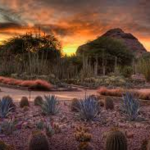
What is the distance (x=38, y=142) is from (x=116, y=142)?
1.59 metres

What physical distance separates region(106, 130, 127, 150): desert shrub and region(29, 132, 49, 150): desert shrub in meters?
1.29

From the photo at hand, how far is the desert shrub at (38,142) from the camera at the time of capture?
720 centimetres

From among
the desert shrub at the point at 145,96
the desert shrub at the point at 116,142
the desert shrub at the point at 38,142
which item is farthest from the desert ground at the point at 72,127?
the desert shrub at the point at 145,96

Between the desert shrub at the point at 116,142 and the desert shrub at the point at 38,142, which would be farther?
the desert shrub at the point at 38,142

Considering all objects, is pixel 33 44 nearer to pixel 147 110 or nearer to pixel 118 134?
pixel 147 110

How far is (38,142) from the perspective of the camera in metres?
7.22

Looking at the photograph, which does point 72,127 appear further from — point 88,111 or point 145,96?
point 145,96

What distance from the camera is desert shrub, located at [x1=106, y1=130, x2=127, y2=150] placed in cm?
700

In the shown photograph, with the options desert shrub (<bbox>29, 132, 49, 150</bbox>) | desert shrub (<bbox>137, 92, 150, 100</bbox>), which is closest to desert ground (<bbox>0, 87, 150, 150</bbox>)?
desert shrub (<bbox>29, 132, 49, 150</bbox>)

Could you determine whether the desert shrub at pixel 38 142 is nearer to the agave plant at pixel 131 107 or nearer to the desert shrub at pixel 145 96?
the agave plant at pixel 131 107

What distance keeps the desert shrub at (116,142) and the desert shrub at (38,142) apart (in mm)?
1290

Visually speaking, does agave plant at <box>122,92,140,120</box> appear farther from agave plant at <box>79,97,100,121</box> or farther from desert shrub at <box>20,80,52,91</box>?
desert shrub at <box>20,80,52,91</box>

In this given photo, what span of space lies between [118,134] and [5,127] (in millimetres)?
2990

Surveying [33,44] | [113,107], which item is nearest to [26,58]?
[33,44]
